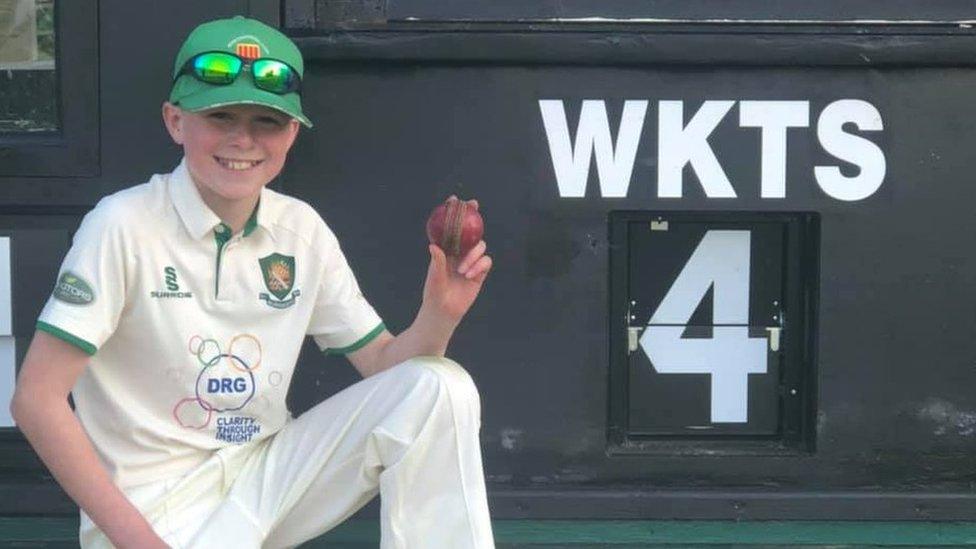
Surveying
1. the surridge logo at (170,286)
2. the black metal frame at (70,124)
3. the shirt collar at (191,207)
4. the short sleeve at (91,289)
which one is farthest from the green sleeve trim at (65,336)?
the black metal frame at (70,124)

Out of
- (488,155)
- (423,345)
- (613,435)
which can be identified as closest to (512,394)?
(613,435)

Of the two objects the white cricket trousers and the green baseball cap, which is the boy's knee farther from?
the green baseball cap

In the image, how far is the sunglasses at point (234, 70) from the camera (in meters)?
2.51

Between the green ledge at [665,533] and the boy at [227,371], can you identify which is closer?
the boy at [227,371]

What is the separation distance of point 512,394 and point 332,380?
37 centimetres

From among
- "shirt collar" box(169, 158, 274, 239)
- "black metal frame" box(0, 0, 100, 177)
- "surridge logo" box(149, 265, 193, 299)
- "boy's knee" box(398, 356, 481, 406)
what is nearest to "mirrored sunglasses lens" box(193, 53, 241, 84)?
"shirt collar" box(169, 158, 274, 239)

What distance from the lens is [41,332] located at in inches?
96.7

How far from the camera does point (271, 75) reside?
254 centimetres

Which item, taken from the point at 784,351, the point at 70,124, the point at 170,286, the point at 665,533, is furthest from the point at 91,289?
the point at 784,351

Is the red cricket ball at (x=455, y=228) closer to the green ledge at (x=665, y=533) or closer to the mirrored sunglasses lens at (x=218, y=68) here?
the mirrored sunglasses lens at (x=218, y=68)

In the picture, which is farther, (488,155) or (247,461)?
(488,155)

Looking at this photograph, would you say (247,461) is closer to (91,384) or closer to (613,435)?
(91,384)

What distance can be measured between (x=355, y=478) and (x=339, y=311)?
0.33 m

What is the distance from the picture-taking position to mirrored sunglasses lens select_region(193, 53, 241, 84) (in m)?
2.50
